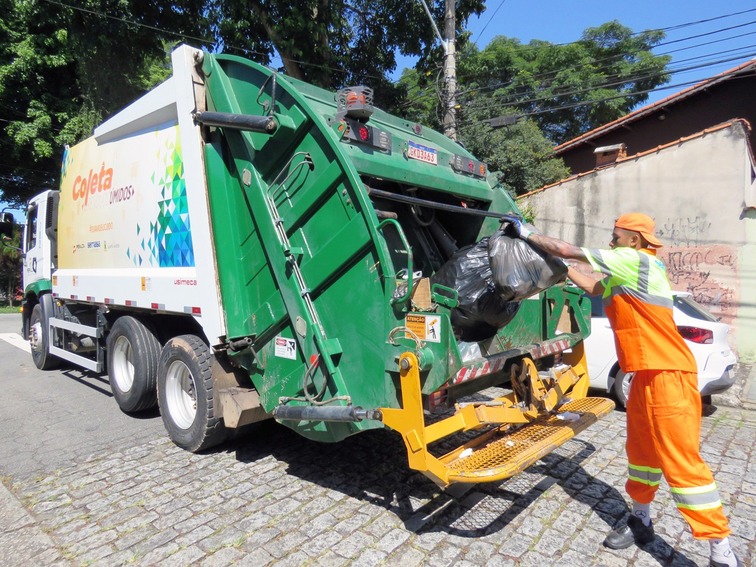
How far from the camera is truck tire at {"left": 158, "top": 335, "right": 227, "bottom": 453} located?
395 centimetres

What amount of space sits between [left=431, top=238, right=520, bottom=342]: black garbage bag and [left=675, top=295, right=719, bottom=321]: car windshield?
302 cm

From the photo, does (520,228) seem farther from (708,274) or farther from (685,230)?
(685,230)

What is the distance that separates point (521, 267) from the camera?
3.13 m

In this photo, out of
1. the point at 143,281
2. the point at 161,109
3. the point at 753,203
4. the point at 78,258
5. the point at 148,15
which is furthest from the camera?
the point at 148,15

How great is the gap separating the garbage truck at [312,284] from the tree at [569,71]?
18.9 m

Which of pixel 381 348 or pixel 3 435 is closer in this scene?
pixel 381 348

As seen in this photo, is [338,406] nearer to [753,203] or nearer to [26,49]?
[753,203]

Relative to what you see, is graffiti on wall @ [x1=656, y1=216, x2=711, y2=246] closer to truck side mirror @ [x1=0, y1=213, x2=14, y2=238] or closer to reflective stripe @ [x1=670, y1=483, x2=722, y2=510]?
reflective stripe @ [x1=670, y1=483, x2=722, y2=510]

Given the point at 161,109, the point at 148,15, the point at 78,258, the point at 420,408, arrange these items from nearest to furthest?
the point at 420,408
the point at 161,109
the point at 78,258
the point at 148,15

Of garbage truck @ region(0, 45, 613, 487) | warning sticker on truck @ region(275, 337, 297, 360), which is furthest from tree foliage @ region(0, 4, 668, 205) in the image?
warning sticker on truck @ region(275, 337, 297, 360)

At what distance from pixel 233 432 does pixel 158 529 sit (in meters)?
1.14

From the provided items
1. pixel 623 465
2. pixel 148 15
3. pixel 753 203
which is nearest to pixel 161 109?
pixel 623 465

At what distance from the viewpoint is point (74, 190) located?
6.16m

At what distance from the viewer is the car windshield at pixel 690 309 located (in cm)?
553
